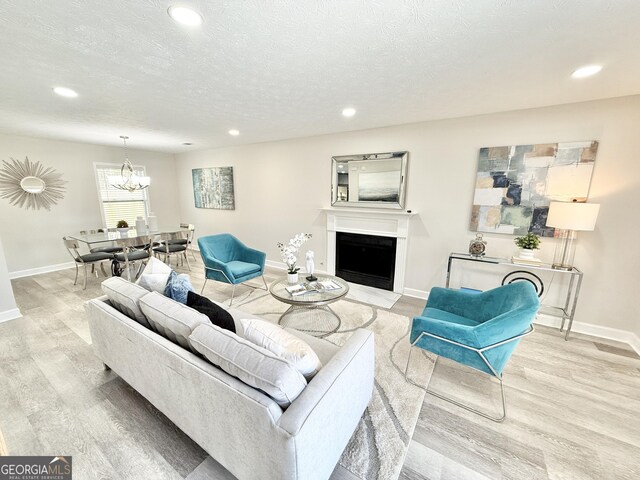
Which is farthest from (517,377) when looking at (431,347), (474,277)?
(474,277)

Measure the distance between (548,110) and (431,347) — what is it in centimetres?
295

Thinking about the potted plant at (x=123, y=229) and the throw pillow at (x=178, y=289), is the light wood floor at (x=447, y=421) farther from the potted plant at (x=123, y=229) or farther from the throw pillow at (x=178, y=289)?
the potted plant at (x=123, y=229)

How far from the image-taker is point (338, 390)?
4.00 feet

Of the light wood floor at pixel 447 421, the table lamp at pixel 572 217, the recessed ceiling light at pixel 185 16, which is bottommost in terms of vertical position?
the light wood floor at pixel 447 421

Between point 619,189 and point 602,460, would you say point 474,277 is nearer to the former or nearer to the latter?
point 619,189

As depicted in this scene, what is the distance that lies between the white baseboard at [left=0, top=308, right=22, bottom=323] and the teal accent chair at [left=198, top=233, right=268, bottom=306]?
2111 mm

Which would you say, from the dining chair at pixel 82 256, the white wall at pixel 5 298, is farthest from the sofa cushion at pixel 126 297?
the dining chair at pixel 82 256

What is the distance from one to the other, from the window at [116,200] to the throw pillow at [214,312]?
5.32 m

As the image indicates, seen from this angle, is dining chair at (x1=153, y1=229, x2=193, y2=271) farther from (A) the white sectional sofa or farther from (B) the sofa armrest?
(B) the sofa armrest

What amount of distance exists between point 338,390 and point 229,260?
127 inches

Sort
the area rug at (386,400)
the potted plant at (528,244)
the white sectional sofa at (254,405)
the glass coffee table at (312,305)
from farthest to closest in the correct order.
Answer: the potted plant at (528,244)
the glass coffee table at (312,305)
the area rug at (386,400)
the white sectional sofa at (254,405)

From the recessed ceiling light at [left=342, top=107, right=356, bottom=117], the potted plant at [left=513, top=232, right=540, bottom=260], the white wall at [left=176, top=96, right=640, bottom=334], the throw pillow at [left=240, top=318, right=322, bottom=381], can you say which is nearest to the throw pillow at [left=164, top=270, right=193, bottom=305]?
the throw pillow at [left=240, top=318, right=322, bottom=381]

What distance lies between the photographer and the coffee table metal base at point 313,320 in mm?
2803

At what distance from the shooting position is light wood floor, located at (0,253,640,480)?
144 cm
